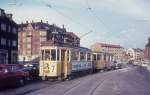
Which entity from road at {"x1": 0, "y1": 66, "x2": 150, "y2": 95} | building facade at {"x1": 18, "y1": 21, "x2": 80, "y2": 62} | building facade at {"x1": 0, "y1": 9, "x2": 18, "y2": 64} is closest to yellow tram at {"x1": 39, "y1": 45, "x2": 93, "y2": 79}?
road at {"x1": 0, "y1": 66, "x2": 150, "y2": 95}

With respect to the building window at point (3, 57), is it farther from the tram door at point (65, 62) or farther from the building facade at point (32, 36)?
the tram door at point (65, 62)

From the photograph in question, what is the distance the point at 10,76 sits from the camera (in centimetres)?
2503

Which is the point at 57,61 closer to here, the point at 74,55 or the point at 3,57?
the point at 74,55

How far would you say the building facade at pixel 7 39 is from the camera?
7512cm

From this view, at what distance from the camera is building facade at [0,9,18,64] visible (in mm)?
75125

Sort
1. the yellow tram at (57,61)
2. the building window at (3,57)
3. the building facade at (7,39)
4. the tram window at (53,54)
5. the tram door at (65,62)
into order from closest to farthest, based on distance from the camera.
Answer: the yellow tram at (57,61)
the tram window at (53,54)
the tram door at (65,62)
the building window at (3,57)
the building facade at (7,39)

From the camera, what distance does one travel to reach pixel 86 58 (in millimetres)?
42844

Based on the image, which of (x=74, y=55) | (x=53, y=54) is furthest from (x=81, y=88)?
(x=74, y=55)

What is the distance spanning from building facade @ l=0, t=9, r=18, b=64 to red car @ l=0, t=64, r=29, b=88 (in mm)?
46666

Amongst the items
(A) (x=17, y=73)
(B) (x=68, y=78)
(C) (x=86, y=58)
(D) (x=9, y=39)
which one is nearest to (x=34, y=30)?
(D) (x=9, y=39)

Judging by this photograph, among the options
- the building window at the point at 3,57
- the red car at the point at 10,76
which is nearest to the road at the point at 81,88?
the red car at the point at 10,76

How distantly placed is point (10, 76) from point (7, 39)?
2112 inches

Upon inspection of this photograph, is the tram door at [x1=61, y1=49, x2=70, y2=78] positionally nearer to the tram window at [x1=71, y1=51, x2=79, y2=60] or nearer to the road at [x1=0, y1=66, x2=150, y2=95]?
the tram window at [x1=71, y1=51, x2=79, y2=60]

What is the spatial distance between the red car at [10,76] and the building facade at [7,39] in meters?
46.7
